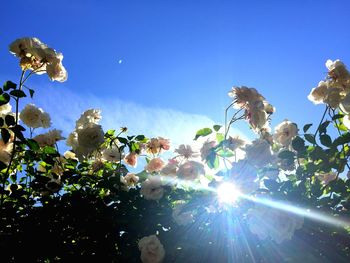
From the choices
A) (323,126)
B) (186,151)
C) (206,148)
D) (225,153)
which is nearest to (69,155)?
(186,151)

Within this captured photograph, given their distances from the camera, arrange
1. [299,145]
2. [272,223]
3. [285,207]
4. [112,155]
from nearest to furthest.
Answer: [272,223] < [285,207] < [299,145] < [112,155]

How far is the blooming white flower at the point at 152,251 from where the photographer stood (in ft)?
6.51

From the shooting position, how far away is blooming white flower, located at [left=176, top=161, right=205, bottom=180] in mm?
2438

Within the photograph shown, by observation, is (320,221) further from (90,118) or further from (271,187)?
(90,118)

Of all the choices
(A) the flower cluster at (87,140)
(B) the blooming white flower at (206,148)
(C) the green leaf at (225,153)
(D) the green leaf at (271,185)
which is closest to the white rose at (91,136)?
(A) the flower cluster at (87,140)

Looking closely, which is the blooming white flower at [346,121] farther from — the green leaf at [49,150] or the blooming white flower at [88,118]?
the green leaf at [49,150]

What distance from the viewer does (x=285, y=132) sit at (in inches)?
107

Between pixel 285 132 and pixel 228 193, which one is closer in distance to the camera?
pixel 228 193

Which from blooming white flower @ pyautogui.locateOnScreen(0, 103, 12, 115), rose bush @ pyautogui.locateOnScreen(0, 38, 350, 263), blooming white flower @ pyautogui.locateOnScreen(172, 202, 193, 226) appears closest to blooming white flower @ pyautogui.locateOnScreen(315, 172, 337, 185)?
rose bush @ pyautogui.locateOnScreen(0, 38, 350, 263)

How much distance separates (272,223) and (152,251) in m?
0.61

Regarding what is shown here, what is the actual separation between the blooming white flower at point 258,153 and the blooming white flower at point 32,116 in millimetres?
1543

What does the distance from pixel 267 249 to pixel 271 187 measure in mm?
372

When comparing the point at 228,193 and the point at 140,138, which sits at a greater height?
the point at 140,138

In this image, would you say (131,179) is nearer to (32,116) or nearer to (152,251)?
(32,116)
